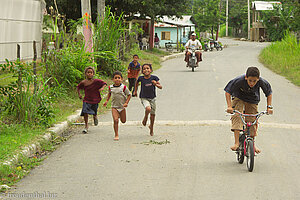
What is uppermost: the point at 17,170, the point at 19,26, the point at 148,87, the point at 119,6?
the point at 119,6

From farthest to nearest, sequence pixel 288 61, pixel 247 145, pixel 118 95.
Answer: pixel 288 61
pixel 118 95
pixel 247 145

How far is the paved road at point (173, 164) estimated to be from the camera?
6.00 metres

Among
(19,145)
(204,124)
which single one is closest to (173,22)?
(204,124)

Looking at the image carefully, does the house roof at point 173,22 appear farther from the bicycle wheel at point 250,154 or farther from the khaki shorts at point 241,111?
the bicycle wheel at point 250,154

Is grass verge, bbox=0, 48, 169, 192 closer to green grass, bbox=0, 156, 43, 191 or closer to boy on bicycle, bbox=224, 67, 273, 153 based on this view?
green grass, bbox=0, 156, 43, 191

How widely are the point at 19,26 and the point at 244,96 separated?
13.0 meters

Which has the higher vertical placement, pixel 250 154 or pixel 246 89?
pixel 246 89

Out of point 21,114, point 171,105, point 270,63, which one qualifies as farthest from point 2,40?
point 270,63

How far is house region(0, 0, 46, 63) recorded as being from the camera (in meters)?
16.7

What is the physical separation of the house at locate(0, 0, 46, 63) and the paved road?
21.4 feet

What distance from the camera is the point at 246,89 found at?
7117mm

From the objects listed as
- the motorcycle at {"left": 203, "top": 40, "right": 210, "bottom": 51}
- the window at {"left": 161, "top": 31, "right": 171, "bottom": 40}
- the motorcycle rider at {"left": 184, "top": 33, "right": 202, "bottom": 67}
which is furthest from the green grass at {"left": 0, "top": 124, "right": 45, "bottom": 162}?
the window at {"left": 161, "top": 31, "right": 171, "bottom": 40}

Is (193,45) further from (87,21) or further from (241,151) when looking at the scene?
(241,151)

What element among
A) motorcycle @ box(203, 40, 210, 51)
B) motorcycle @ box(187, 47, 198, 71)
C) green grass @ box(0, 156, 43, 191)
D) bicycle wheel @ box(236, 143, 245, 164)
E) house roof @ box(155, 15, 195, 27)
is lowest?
green grass @ box(0, 156, 43, 191)
